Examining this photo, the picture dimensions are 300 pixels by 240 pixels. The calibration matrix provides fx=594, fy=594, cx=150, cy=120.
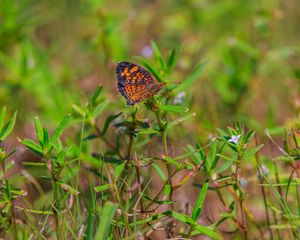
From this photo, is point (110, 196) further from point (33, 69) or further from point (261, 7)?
point (261, 7)

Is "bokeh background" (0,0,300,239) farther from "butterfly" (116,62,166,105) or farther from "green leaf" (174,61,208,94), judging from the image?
"butterfly" (116,62,166,105)

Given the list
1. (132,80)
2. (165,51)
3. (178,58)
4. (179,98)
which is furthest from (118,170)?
(165,51)

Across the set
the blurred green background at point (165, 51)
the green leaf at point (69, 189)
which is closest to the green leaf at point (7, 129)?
the green leaf at point (69, 189)

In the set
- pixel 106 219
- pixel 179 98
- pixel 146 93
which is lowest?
pixel 106 219

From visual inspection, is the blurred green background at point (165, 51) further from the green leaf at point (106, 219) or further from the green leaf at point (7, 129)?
the green leaf at point (106, 219)

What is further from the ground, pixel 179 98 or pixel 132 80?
pixel 132 80

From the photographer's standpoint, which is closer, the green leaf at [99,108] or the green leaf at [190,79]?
the green leaf at [99,108]

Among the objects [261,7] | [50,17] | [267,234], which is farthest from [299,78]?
[50,17]

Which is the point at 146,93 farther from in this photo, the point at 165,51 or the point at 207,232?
the point at 165,51

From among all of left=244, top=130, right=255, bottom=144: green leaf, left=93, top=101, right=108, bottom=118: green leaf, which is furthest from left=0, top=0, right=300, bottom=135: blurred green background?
left=244, top=130, right=255, bottom=144: green leaf
